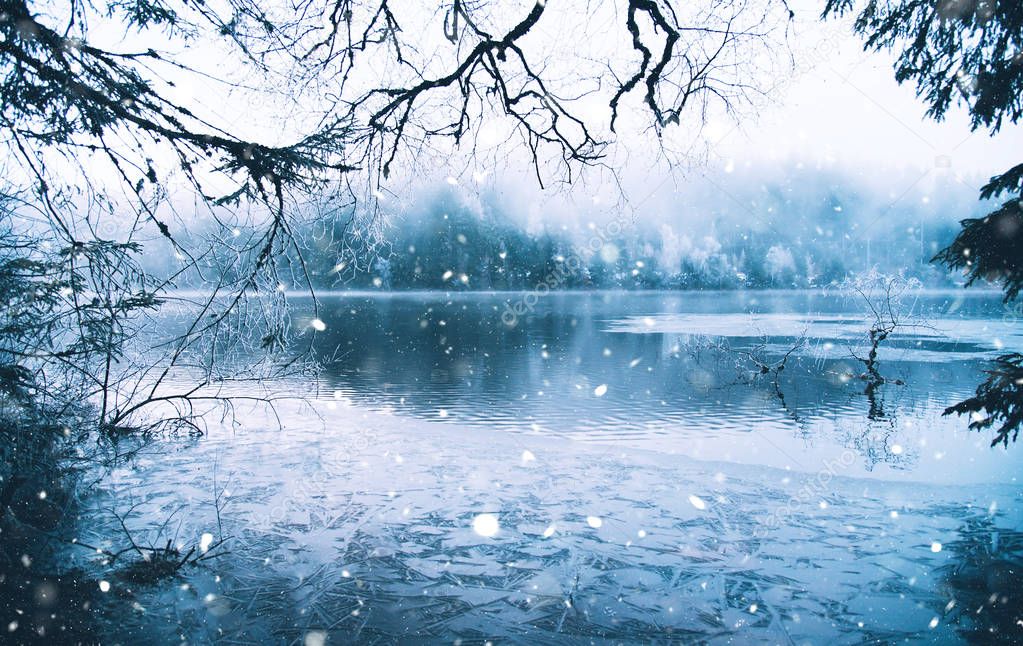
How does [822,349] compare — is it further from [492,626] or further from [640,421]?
[492,626]

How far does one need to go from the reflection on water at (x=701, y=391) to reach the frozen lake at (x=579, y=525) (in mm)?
162

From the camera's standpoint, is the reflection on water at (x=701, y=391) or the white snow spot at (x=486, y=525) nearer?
the white snow spot at (x=486, y=525)

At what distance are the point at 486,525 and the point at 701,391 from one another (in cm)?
1532

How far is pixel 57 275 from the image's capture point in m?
5.28

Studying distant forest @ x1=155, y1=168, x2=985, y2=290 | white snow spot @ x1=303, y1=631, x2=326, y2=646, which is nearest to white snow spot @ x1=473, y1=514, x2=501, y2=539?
white snow spot @ x1=303, y1=631, x2=326, y2=646

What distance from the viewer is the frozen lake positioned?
18.6 feet

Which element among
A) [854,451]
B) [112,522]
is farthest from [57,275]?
[854,451]

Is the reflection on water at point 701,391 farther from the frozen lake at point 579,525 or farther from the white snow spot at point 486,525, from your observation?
the white snow spot at point 486,525

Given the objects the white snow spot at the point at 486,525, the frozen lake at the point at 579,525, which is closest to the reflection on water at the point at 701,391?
Result: the frozen lake at the point at 579,525

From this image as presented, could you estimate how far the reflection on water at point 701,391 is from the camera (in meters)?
13.9

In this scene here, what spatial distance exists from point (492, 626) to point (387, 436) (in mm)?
8362

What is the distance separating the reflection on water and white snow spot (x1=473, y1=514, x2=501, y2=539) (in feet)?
20.5


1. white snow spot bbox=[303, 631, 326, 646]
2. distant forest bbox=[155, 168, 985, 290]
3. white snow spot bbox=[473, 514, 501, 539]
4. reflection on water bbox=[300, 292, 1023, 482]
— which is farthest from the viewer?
distant forest bbox=[155, 168, 985, 290]

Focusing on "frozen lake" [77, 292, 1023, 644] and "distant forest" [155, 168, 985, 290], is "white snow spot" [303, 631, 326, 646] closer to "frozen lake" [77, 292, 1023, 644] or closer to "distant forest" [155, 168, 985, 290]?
"frozen lake" [77, 292, 1023, 644]
